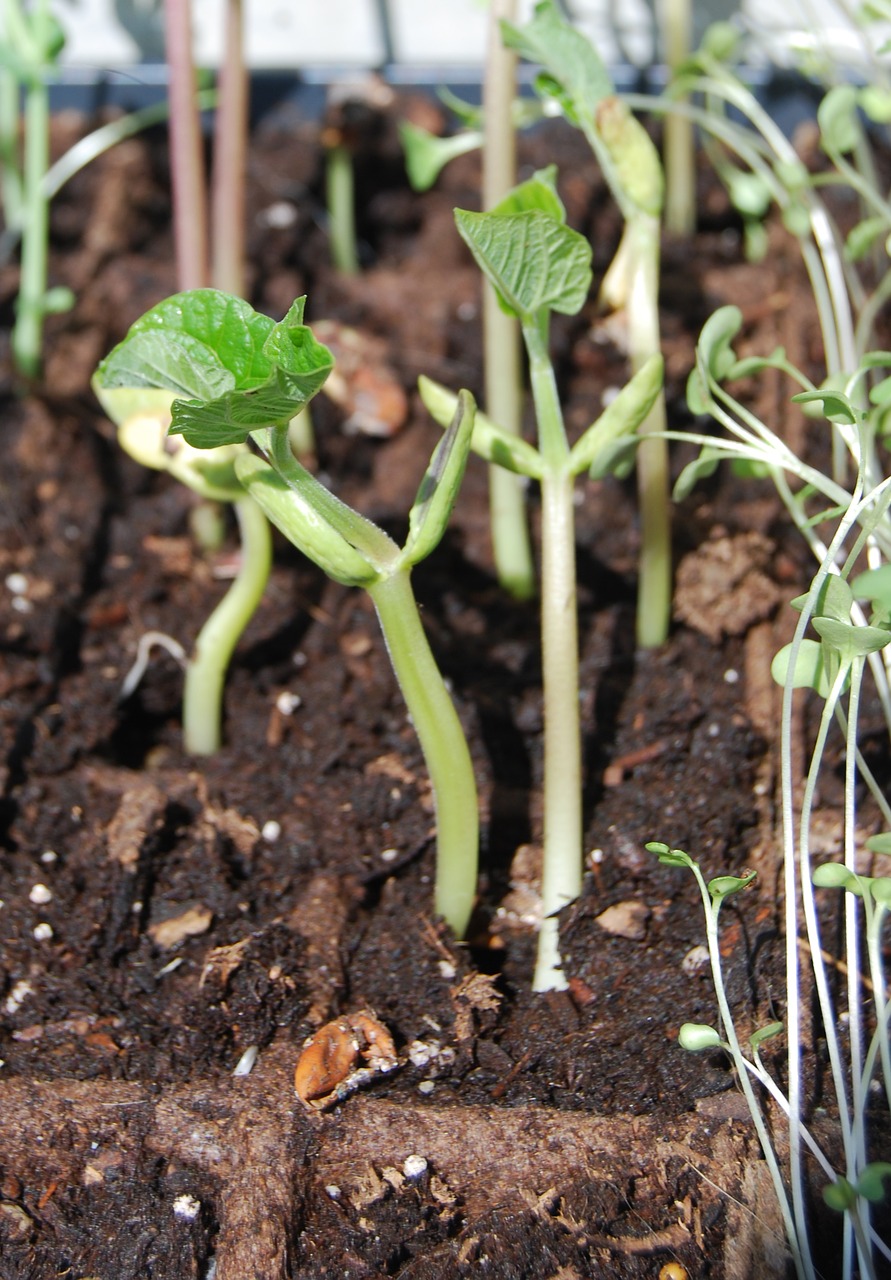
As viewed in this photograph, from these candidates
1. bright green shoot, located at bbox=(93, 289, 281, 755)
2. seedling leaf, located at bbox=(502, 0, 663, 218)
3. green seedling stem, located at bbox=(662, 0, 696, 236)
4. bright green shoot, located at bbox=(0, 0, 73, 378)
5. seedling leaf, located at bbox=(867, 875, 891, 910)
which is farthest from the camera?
green seedling stem, located at bbox=(662, 0, 696, 236)

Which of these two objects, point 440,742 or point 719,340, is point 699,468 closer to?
point 719,340

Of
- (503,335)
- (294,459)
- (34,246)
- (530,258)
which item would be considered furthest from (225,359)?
(34,246)

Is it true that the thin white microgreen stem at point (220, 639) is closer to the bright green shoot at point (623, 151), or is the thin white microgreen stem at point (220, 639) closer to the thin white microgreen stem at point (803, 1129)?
the bright green shoot at point (623, 151)

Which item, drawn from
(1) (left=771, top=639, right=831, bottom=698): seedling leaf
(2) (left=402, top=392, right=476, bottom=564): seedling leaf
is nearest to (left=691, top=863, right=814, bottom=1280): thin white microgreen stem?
(1) (left=771, top=639, right=831, bottom=698): seedling leaf

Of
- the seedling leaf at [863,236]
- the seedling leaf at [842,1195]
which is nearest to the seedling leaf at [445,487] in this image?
the seedling leaf at [842,1195]

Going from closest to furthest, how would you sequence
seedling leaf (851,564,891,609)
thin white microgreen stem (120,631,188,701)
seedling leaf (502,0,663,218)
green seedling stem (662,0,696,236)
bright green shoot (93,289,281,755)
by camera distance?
seedling leaf (851,564,891,609), seedling leaf (502,0,663,218), bright green shoot (93,289,281,755), thin white microgreen stem (120,631,188,701), green seedling stem (662,0,696,236)

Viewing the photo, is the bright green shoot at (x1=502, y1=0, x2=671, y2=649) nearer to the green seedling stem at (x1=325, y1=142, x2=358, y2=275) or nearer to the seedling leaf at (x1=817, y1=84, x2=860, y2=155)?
the seedling leaf at (x1=817, y1=84, x2=860, y2=155)

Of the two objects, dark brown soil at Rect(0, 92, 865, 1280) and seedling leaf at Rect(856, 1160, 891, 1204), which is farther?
dark brown soil at Rect(0, 92, 865, 1280)
